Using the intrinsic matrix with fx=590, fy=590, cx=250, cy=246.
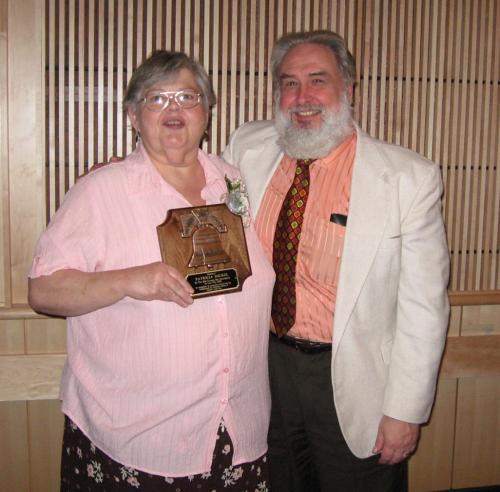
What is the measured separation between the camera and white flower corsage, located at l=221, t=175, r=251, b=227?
6.57 feet

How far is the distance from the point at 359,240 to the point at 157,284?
0.79 m

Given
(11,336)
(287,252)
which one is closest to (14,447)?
(11,336)

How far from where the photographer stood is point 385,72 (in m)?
3.07

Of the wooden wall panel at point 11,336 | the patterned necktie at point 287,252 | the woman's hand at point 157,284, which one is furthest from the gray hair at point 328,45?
the wooden wall panel at point 11,336

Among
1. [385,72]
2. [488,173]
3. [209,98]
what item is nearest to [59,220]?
[209,98]

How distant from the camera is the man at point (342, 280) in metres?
2.11

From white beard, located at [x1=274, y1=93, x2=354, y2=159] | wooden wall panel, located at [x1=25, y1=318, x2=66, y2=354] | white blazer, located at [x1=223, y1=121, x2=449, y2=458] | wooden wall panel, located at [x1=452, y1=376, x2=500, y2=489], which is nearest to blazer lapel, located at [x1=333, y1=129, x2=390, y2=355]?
white blazer, located at [x1=223, y1=121, x2=449, y2=458]

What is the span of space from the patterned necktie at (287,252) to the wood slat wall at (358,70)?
0.90 m

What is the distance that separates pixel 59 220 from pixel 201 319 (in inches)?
20.8

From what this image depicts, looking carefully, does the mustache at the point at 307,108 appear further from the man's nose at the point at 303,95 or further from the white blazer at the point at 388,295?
the white blazer at the point at 388,295

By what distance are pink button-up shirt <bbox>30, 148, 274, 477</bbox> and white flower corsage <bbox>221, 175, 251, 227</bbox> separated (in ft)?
0.58

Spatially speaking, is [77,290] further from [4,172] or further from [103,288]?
[4,172]

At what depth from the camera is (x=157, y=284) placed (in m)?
1.67

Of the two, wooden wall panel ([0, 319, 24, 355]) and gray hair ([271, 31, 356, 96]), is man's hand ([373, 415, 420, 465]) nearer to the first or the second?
gray hair ([271, 31, 356, 96])
